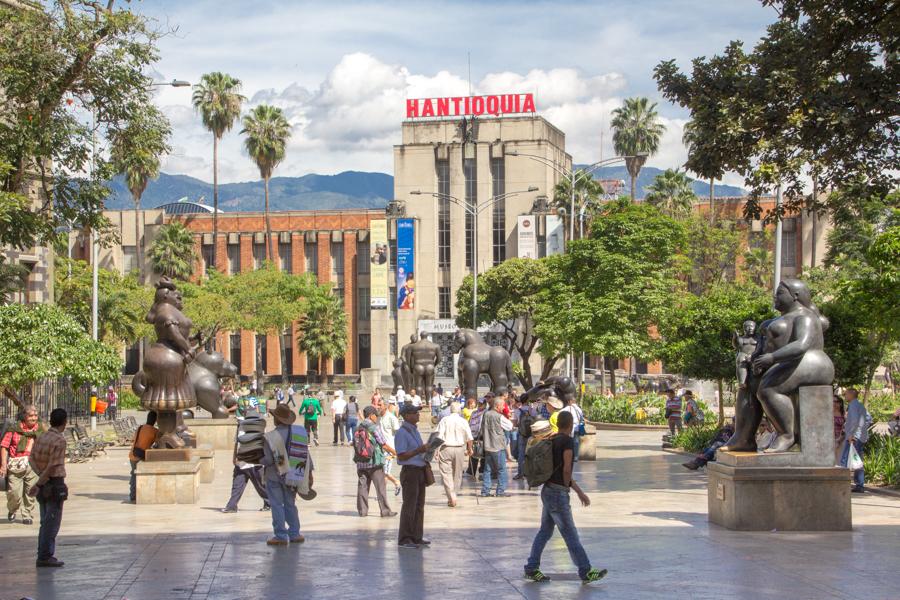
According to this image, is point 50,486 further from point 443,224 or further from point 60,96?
point 443,224

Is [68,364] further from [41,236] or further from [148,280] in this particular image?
[148,280]

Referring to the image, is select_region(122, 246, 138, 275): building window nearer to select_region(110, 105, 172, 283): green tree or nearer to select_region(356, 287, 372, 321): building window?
select_region(356, 287, 372, 321): building window

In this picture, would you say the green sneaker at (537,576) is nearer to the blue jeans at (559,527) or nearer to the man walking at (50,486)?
the blue jeans at (559,527)

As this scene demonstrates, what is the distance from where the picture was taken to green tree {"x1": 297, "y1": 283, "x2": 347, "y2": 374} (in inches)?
3132

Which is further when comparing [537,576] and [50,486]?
[50,486]

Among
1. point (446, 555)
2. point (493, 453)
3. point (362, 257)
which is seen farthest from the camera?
point (362, 257)

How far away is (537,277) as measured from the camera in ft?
226

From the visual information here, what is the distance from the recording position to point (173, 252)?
266 ft

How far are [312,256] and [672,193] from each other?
29.3m

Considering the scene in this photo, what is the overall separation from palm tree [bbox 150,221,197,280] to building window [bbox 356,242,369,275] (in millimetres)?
12963

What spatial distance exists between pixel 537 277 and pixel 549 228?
35.2ft

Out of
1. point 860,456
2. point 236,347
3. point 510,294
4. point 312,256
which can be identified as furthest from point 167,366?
point 236,347

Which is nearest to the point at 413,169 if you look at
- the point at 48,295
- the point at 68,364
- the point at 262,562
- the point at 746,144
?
the point at 48,295

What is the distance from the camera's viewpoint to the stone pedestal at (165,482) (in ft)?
57.8
